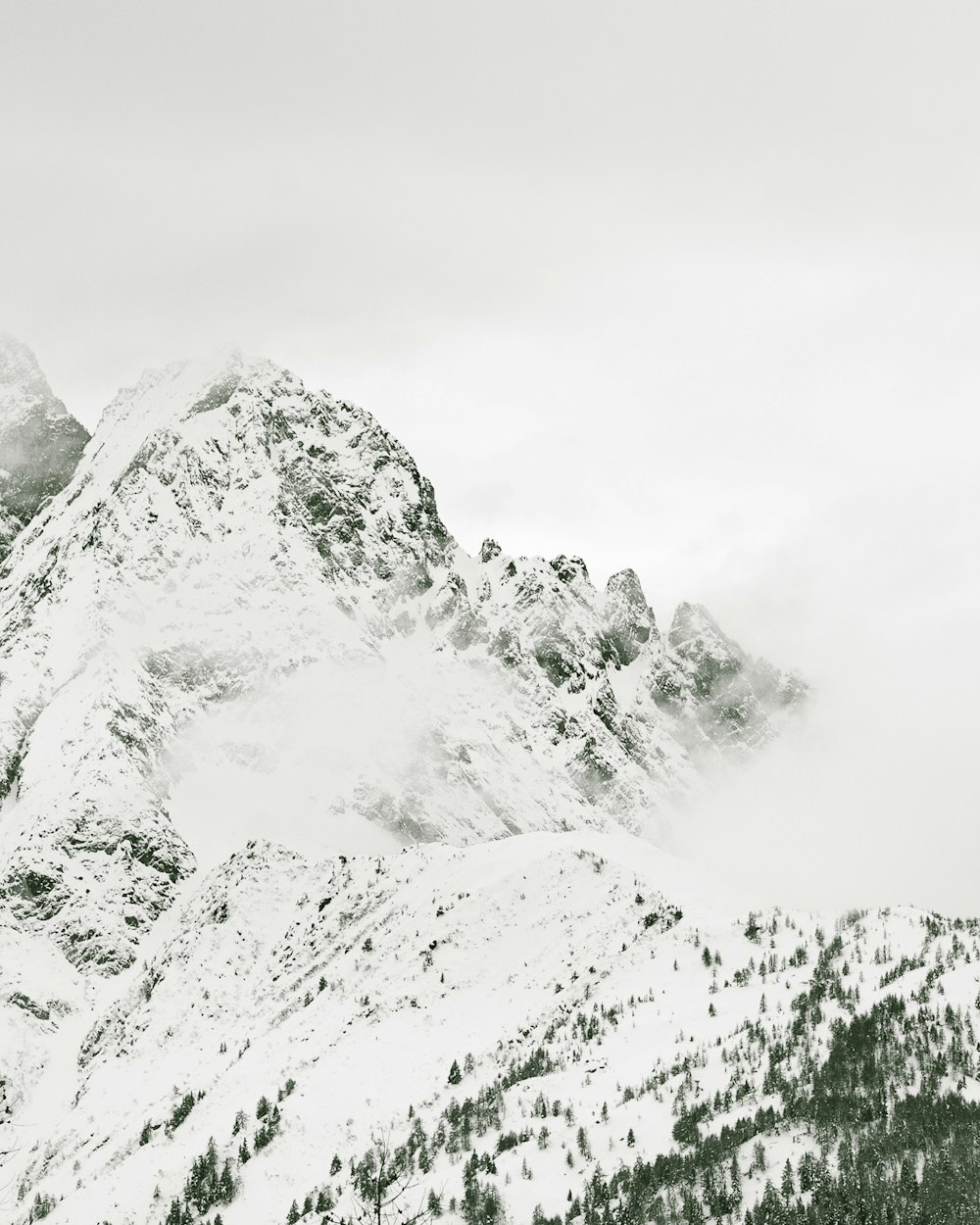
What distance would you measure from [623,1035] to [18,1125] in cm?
4910

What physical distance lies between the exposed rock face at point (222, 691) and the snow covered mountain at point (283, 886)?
1.50ft

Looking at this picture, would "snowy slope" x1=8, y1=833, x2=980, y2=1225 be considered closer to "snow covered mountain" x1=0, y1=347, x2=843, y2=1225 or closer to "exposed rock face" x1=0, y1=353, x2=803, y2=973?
"snow covered mountain" x1=0, y1=347, x2=843, y2=1225

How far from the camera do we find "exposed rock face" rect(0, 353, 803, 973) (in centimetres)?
10812

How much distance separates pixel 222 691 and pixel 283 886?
73262 mm

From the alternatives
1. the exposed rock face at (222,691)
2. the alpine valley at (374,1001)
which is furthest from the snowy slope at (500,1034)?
the exposed rock face at (222,691)

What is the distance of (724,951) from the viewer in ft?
149

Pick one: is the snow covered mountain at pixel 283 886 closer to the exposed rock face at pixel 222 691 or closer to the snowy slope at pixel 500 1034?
the snowy slope at pixel 500 1034

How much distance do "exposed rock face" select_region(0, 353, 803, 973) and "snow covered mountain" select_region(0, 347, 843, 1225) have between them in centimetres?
46

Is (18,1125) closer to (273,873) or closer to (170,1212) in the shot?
(273,873)

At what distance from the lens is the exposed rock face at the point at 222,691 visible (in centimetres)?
10812

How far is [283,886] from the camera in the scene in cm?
7638

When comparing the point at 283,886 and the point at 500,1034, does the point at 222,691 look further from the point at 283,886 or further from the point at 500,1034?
the point at 500,1034

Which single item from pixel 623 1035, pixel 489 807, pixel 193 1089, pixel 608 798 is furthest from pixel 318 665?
pixel 623 1035

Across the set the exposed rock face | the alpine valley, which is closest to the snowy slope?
the alpine valley
